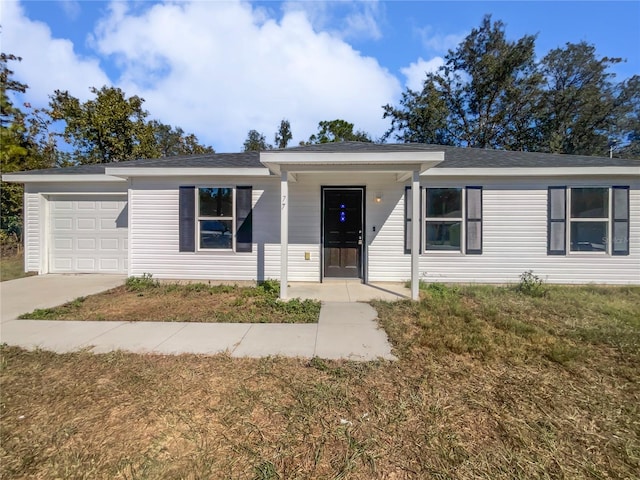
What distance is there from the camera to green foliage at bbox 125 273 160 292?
684cm

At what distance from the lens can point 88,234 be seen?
845 cm

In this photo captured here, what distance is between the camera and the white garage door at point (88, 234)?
8.39 m

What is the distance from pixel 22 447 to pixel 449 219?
7.41 m

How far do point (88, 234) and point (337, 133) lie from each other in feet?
78.2

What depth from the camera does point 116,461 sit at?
6.67 ft

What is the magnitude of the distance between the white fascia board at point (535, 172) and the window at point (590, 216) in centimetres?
37

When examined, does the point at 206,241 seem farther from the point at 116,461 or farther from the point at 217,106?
the point at 217,106

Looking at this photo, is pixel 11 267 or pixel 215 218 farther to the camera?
pixel 11 267

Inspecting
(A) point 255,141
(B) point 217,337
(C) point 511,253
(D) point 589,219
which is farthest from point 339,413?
(A) point 255,141

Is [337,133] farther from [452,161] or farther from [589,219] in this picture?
[589,219]

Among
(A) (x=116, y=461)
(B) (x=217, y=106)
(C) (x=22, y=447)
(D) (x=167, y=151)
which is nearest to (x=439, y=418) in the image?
(A) (x=116, y=461)

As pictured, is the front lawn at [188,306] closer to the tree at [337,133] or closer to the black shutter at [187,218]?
the black shutter at [187,218]

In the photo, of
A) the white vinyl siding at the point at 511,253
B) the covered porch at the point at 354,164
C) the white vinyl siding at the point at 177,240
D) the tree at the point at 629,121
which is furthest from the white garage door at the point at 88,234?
the tree at the point at 629,121

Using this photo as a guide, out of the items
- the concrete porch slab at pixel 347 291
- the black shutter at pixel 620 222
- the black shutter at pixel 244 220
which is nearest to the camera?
the concrete porch slab at pixel 347 291
